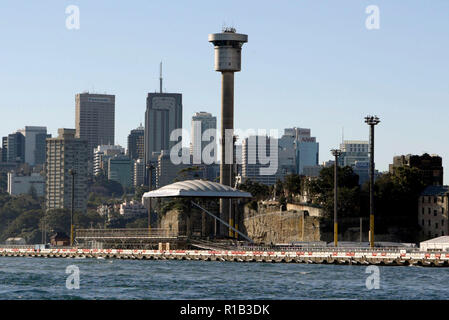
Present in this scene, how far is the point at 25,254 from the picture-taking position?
18175 centimetres

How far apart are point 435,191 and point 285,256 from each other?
66.5 meters

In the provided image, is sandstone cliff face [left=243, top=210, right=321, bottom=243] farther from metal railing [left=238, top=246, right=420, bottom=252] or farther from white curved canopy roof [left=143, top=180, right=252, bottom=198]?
metal railing [left=238, top=246, right=420, bottom=252]

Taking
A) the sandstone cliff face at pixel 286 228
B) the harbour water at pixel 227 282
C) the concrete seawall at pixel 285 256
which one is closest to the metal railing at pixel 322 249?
the concrete seawall at pixel 285 256

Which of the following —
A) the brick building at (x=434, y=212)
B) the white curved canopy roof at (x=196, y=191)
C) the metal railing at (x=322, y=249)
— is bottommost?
the metal railing at (x=322, y=249)

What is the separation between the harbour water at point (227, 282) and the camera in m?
81.3

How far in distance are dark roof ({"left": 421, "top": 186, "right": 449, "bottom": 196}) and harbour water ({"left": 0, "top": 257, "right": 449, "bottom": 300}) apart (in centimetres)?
7146

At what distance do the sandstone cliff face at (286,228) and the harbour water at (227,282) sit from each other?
193ft

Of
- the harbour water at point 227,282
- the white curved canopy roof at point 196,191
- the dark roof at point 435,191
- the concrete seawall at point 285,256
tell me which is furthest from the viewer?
the dark roof at point 435,191

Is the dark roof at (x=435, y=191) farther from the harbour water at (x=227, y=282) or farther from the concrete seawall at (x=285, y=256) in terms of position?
the harbour water at (x=227, y=282)

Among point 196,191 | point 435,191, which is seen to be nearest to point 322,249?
point 196,191

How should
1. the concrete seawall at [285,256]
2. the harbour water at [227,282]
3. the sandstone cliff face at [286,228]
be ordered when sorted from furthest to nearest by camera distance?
the sandstone cliff face at [286,228], the concrete seawall at [285,256], the harbour water at [227,282]

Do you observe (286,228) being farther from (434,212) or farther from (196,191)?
(196,191)
